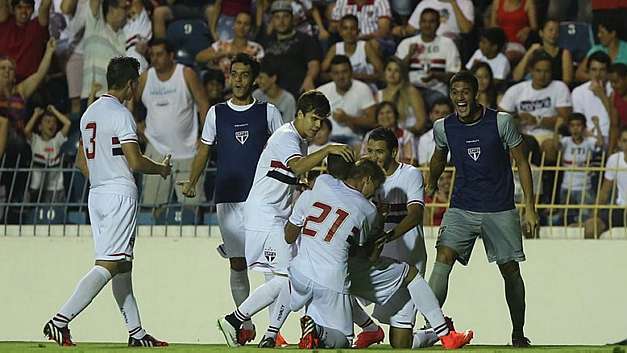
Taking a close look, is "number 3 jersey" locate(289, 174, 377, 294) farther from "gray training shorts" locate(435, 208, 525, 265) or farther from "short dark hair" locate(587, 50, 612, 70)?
"short dark hair" locate(587, 50, 612, 70)

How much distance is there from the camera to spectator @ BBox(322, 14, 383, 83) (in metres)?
16.7

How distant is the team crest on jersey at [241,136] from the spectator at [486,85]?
4435mm

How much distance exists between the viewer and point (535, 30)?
16.7m

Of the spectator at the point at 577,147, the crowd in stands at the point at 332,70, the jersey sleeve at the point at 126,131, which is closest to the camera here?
the jersey sleeve at the point at 126,131

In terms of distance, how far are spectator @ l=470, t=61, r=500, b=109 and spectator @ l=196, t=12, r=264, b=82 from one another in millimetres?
2568

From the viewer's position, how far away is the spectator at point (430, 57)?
54.0 feet

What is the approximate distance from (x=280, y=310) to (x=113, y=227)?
4.27 feet

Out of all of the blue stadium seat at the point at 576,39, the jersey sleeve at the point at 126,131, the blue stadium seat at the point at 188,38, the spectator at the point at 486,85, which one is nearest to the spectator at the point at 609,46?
the blue stadium seat at the point at 576,39

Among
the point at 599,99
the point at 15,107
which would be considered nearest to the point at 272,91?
the point at 15,107

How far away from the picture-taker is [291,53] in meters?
16.9

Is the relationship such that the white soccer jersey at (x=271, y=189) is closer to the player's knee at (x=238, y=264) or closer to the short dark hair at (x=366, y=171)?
the short dark hair at (x=366, y=171)

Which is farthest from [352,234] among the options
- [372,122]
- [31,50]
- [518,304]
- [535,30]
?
[31,50]

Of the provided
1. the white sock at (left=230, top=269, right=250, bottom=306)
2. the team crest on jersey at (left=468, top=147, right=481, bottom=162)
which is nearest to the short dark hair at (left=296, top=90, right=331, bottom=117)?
the team crest on jersey at (left=468, top=147, right=481, bottom=162)

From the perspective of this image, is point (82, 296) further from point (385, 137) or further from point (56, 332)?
point (385, 137)
